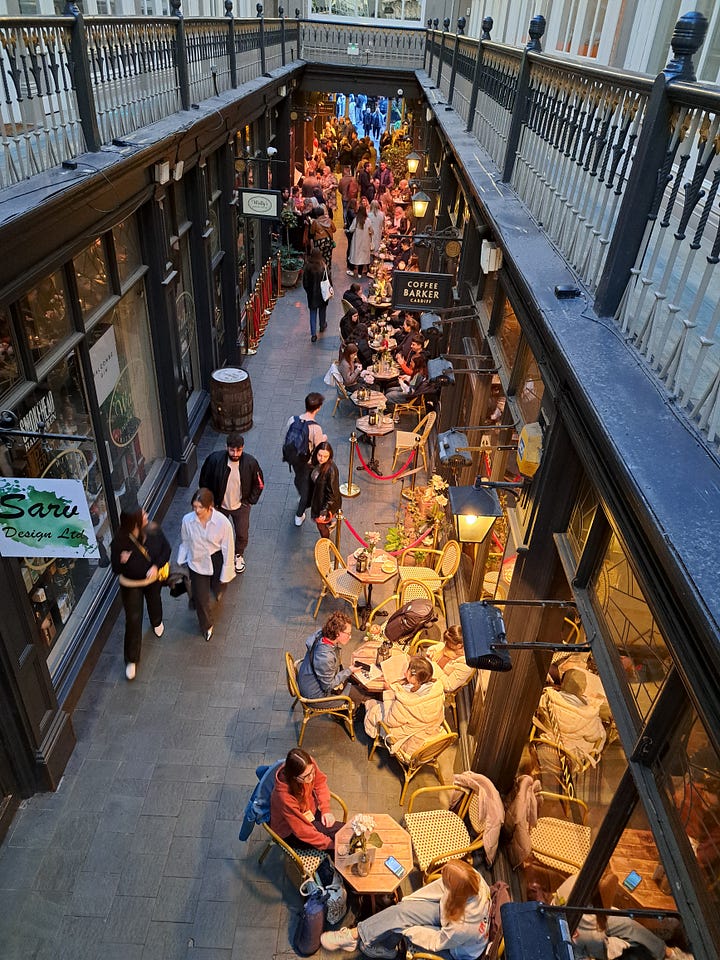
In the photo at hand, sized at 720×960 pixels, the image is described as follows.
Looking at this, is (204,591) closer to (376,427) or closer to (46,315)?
(46,315)

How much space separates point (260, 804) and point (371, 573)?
3078mm

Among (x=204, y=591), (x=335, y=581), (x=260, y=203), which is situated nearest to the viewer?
(x=204, y=591)

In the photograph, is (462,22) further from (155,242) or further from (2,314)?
(2,314)

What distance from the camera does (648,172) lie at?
298 centimetres

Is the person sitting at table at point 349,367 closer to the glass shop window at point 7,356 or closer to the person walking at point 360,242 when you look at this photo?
the glass shop window at point 7,356

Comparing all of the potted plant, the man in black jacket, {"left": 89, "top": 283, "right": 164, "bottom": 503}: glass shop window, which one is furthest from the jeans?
the man in black jacket

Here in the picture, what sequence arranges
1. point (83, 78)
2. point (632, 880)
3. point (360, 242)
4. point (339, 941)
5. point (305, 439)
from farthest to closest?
point (360, 242)
point (305, 439)
point (83, 78)
point (339, 941)
point (632, 880)

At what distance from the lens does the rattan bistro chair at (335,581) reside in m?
7.70

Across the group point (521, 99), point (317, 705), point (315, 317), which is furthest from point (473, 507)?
point (315, 317)

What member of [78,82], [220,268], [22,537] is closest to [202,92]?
[220,268]

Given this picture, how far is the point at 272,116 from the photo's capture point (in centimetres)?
1902

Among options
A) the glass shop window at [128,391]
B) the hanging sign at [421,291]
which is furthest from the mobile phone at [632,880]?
the hanging sign at [421,291]

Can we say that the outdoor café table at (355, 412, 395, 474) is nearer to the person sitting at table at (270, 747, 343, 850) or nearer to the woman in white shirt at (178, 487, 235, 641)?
the woman in white shirt at (178, 487, 235, 641)

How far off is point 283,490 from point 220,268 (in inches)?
186
